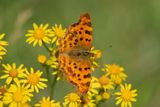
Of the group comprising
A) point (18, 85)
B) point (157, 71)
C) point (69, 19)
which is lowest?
point (18, 85)

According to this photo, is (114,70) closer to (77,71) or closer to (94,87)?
(94,87)

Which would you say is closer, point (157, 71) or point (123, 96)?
point (123, 96)

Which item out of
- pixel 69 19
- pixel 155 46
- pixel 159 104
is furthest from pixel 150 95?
pixel 69 19

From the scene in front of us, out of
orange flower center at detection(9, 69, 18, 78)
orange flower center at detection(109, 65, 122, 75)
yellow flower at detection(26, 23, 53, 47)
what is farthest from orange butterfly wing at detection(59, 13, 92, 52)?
orange flower center at detection(9, 69, 18, 78)

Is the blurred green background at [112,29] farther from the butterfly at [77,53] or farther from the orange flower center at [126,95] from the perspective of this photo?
the butterfly at [77,53]

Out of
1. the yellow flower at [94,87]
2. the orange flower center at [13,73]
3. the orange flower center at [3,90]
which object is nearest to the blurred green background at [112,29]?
the yellow flower at [94,87]

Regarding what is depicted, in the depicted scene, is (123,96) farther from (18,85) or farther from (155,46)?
(155,46)

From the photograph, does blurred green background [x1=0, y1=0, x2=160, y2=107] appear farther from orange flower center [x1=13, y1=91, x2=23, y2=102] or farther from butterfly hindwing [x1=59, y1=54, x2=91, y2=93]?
orange flower center [x1=13, y1=91, x2=23, y2=102]
